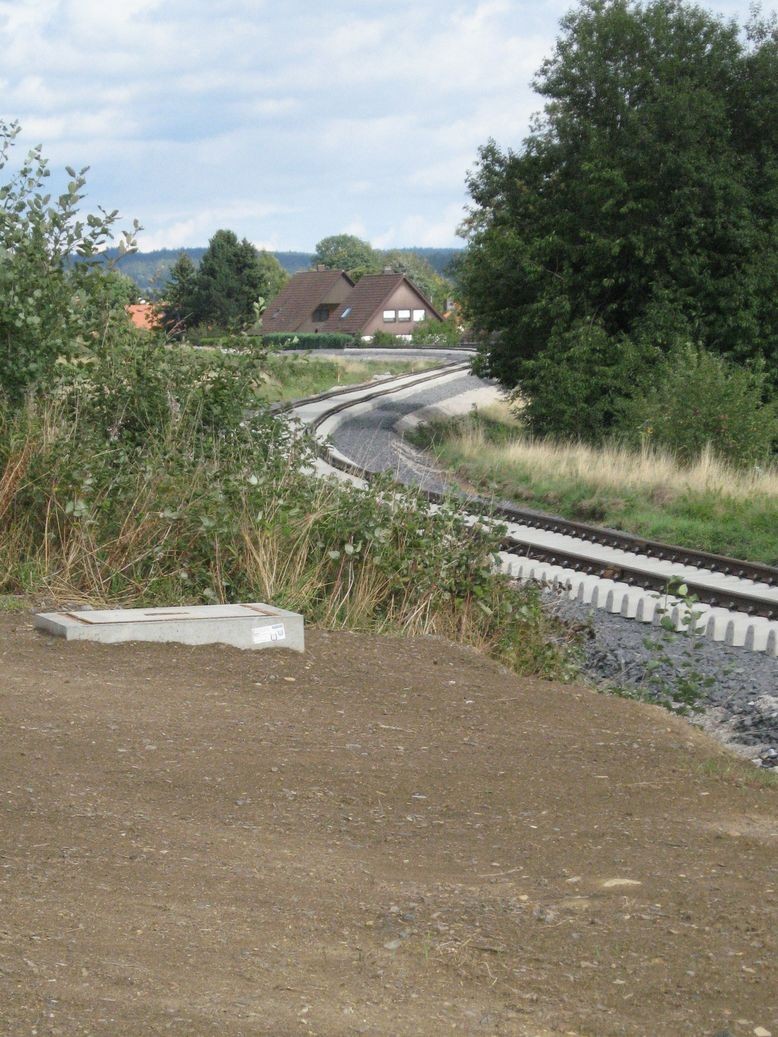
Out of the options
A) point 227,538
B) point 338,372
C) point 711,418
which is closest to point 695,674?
point 227,538

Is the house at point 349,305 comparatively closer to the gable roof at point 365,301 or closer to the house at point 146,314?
the gable roof at point 365,301

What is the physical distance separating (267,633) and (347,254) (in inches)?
6930

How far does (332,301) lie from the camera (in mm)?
103562

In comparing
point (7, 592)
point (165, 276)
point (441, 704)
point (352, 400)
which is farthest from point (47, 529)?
point (352, 400)

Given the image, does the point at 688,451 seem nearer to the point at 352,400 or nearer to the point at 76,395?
the point at 76,395

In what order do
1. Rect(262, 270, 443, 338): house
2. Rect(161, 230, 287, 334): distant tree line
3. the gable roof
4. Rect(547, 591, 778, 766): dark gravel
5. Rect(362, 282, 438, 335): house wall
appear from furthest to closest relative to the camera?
Rect(362, 282, 438, 335): house wall, Rect(262, 270, 443, 338): house, the gable roof, Rect(161, 230, 287, 334): distant tree line, Rect(547, 591, 778, 766): dark gravel

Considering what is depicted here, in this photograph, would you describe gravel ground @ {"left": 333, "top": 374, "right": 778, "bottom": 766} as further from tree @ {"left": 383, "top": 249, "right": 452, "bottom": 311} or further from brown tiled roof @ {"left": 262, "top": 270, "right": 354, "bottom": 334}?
tree @ {"left": 383, "top": 249, "right": 452, "bottom": 311}

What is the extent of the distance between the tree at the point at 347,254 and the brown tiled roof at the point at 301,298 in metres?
48.3

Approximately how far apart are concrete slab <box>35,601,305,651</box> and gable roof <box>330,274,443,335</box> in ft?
289

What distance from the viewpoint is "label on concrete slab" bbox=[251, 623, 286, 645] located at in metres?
6.82

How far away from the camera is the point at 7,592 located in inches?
314

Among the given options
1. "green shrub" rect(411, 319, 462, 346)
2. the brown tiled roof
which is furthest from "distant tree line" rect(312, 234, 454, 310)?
"green shrub" rect(411, 319, 462, 346)

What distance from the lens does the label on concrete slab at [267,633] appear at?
269 inches

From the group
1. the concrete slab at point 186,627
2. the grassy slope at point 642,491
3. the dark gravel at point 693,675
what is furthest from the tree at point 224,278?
the concrete slab at point 186,627
